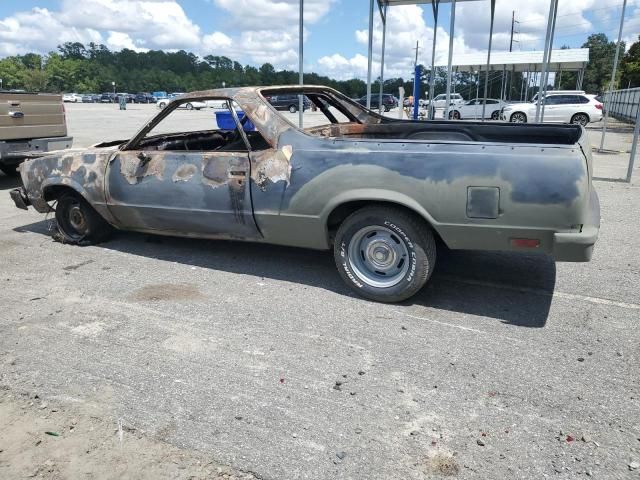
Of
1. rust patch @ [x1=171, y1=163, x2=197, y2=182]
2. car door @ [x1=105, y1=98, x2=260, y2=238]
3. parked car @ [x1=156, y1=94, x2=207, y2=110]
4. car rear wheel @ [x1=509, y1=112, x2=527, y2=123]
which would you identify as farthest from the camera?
car rear wheel @ [x1=509, y1=112, x2=527, y2=123]

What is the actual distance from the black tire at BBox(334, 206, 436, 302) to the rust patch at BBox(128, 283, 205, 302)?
1229 millimetres

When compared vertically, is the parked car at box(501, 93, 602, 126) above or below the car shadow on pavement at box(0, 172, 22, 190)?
above

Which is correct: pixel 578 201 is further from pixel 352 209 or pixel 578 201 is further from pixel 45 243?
pixel 45 243

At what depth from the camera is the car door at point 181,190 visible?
440cm

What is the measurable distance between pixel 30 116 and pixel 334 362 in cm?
812

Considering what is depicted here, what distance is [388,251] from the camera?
13.1 ft

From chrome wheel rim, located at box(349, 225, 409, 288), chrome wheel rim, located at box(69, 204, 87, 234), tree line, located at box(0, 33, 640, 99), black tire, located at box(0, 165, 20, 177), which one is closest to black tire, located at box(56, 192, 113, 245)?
chrome wheel rim, located at box(69, 204, 87, 234)

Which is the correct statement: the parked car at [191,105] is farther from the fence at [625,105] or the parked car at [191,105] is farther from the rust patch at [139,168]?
the fence at [625,105]

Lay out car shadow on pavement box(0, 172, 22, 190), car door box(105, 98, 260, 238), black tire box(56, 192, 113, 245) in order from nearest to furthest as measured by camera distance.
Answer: car door box(105, 98, 260, 238) < black tire box(56, 192, 113, 245) < car shadow on pavement box(0, 172, 22, 190)

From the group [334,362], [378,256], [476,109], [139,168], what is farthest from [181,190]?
[476,109]

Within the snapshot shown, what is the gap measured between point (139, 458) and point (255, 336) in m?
1.27

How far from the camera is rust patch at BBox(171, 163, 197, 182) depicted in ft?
15.0

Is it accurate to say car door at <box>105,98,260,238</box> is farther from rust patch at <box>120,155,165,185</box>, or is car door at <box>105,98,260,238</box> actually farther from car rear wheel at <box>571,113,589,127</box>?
car rear wheel at <box>571,113,589,127</box>

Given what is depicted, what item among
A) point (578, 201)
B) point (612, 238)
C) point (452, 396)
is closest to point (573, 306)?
point (578, 201)
